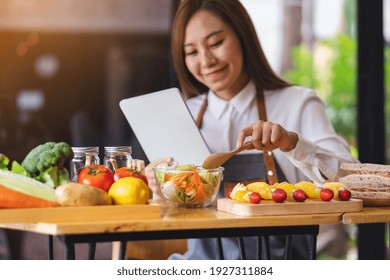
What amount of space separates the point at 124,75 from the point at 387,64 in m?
1.37

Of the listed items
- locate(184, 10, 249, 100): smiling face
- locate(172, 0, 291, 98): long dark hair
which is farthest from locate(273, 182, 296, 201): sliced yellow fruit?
locate(172, 0, 291, 98): long dark hair

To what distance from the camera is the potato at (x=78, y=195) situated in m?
1.73

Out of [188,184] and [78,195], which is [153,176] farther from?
[78,195]

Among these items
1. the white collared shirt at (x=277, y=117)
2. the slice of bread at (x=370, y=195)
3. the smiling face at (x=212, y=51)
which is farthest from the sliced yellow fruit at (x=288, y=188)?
the smiling face at (x=212, y=51)

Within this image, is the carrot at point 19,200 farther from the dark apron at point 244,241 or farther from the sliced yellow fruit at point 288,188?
the dark apron at point 244,241

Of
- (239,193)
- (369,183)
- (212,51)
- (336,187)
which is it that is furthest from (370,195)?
(212,51)

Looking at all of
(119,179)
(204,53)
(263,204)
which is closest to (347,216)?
(263,204)

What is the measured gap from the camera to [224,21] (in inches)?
110

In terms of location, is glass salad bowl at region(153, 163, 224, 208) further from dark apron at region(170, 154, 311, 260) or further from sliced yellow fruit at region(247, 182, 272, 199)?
dark apron at region(170, 154, 311, 260)

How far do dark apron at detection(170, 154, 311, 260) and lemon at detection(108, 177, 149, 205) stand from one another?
77cm

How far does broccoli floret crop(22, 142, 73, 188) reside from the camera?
1.85 m

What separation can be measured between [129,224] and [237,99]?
1311 millimetres

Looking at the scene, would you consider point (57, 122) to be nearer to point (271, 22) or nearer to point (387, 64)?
point (271, 22)
